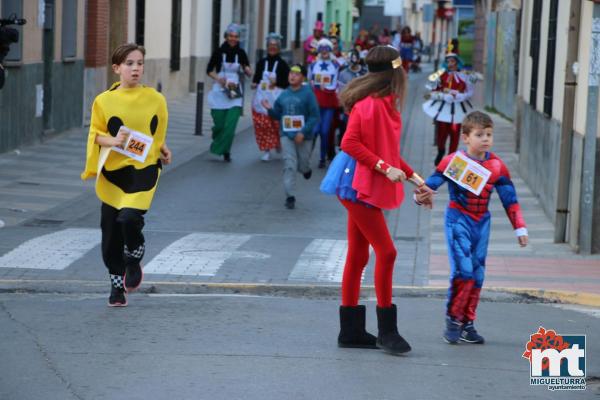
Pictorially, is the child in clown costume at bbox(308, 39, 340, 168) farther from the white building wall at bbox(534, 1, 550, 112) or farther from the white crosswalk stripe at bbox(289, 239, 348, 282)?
the white crosswalk stripe at bbox(289, 239, 348, 282)

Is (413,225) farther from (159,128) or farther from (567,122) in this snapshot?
(159,128)

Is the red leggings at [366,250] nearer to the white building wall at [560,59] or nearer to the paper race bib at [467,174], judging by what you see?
the paper race bib at [467,174]

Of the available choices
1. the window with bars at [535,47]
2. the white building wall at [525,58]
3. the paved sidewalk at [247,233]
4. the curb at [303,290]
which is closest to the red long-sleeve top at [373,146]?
the curb at [303,290]

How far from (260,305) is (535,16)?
11.6 m

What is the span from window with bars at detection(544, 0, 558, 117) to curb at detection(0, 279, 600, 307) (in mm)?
6441

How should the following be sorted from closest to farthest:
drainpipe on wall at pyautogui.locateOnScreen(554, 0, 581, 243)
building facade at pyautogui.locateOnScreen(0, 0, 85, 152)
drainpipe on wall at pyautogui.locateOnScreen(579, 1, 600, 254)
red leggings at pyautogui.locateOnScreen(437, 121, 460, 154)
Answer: drainpipe on wall at pyautogui.locateOnScreen(579, 1, 600, 254) → drainpipe on wall at pyautogui.locateOnScreen(554, 0, 581, 243) → building facade at pyautogui.locateOnScreen(0, 0, 85, 152) → red leggings at pyautogui.locateOnScreen(437, 121, 460, 154)

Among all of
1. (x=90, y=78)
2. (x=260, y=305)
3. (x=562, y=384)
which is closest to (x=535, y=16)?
(x=90, y=78)

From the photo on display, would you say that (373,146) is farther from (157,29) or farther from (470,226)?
(157,29)

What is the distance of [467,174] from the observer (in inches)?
323

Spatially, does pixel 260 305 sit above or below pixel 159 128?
below

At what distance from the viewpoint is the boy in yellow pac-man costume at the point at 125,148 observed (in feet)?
29.4

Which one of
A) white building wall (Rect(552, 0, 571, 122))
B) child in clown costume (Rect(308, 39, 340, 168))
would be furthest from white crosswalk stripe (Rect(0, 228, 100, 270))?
child in clown costume (Rect(308, 39, 340, 168))

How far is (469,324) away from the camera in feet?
27.4

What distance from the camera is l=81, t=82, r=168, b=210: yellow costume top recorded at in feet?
29.5
